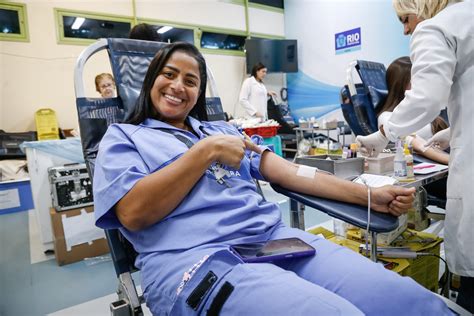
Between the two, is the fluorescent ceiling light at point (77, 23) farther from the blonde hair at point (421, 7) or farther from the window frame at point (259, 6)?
the blonde hair at point (421, 7)

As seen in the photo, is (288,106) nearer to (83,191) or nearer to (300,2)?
(300,2)

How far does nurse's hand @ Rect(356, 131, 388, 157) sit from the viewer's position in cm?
142

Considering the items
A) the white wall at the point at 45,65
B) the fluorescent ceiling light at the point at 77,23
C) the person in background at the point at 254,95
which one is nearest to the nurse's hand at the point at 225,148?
the person in background at the point at 254,95

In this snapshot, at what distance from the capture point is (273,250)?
88cm

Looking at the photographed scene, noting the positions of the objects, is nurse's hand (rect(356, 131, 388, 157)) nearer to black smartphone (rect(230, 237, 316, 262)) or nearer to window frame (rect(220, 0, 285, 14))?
black smartphone (rect(230, 237, 316, 262))

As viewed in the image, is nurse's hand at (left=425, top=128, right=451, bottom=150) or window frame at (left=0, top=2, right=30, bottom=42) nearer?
nurse's hand at (left=425, top=128, right=451, bottom=150)

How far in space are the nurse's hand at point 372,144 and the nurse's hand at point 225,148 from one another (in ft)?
2.41

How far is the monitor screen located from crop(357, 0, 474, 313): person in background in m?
5.30

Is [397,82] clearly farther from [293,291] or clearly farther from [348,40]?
[348,40]

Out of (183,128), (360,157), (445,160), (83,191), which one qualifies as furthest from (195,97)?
(83,191)

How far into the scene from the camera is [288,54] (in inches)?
255

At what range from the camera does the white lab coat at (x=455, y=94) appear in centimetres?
99

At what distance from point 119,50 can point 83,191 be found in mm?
1249

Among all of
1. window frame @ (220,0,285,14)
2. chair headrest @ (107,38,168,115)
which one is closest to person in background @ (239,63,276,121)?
window frame @ (220,0,285,14)
